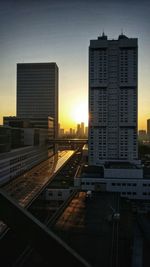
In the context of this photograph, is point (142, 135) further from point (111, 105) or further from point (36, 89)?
point (111, 105)

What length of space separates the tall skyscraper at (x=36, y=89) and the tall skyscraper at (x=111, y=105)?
23.1 m

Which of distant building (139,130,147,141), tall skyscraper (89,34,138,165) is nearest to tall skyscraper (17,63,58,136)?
tall skyscraper (89,34,138,165)

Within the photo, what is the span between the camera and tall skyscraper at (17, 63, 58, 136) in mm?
48969

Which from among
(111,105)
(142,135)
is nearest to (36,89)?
(111,105)

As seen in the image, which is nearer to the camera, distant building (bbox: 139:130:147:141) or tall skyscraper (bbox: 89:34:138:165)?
tall skyscraper (bbox: 89:34:138:165)

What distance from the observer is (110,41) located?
26.9m

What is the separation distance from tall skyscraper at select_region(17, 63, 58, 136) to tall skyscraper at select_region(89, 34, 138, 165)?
23.1m

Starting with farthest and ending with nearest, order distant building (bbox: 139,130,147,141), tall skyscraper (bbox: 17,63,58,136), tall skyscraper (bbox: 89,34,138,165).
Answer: distant building (bbox: 139,130,147,141) < tall skyscraper (bbox: 17,63,58,136) < tall skyscraper (bbox: 89,34,138,165)

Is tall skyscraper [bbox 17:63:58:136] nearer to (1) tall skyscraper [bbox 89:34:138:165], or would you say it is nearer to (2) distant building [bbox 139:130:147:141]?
(1) tall skyscraper [bbox 89:34:138:165]

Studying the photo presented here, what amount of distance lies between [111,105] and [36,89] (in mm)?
25585

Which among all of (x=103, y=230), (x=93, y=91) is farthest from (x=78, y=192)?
(x=93, y=91)

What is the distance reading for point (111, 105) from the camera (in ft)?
87.9

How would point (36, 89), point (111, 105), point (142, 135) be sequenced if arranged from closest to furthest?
point (111, 105) < point (36, 89) < point (142, 135)

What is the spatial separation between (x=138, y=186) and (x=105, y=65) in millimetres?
13727
